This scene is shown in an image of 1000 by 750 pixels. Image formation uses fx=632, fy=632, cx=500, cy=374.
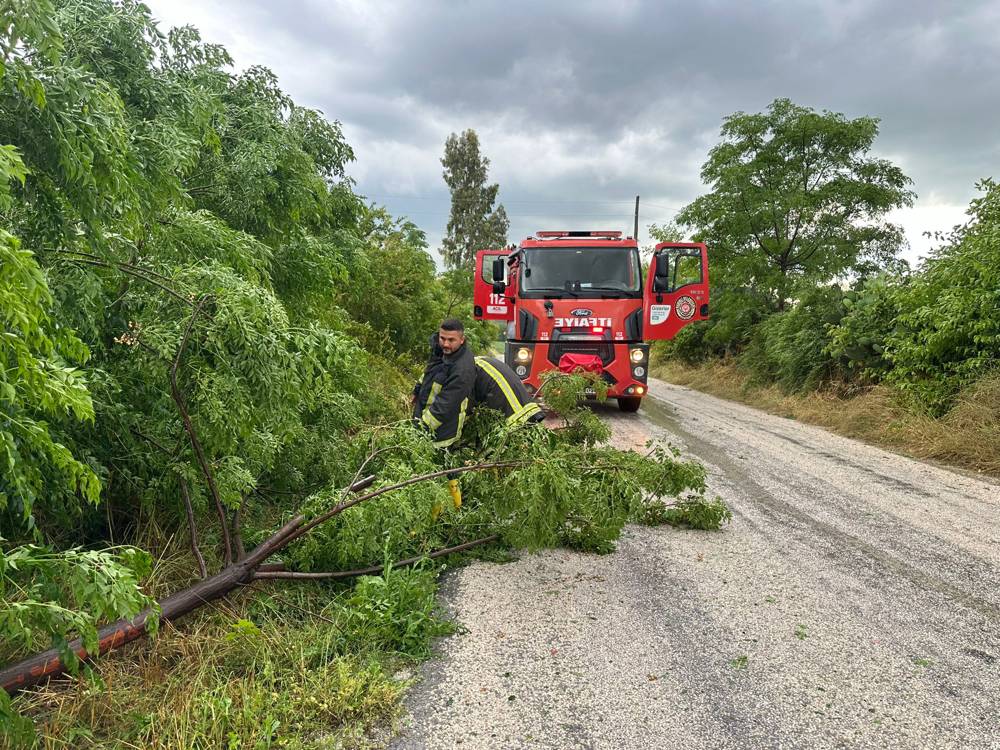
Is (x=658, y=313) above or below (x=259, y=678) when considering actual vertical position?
above

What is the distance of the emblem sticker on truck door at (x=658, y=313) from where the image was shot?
9688 millimetres

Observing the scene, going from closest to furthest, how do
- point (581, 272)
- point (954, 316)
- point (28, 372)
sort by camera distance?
point (28, 372)
point (954, 316)
point (581, 272)

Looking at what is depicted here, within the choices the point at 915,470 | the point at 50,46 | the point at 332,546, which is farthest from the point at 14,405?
the point at 915,470

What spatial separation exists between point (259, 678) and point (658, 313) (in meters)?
8.16

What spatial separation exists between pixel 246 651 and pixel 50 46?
2428 millimetres

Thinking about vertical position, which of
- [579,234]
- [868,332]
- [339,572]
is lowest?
[339,572]

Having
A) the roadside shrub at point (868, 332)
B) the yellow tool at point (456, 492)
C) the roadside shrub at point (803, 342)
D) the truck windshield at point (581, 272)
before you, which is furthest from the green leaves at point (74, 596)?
the roadside shrub at point (803, 342)

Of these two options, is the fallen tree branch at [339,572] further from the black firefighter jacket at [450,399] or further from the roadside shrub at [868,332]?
the roadside shrub at [868,332]

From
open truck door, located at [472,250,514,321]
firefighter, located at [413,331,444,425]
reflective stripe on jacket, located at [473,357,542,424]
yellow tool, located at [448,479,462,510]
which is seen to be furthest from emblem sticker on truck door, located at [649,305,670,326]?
yellow tool, located at [448,479,462,510]

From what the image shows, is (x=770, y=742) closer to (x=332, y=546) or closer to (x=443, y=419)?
(x=332, y=546)

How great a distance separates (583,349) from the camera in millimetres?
9562

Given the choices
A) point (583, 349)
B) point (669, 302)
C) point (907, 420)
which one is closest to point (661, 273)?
point (669, 302)

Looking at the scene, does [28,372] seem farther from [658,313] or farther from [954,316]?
[954,316]

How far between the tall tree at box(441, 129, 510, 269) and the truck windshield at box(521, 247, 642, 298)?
28822mm
